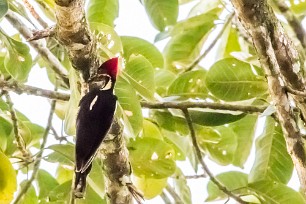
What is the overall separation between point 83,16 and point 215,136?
0.85 m

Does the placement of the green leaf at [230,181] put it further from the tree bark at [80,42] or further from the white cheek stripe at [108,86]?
the white cheek stripe at [108,86]

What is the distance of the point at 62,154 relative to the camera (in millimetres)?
1372

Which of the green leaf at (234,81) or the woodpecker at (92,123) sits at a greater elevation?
the green leaf at (234,81)

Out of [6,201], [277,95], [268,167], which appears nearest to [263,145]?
[268,167]

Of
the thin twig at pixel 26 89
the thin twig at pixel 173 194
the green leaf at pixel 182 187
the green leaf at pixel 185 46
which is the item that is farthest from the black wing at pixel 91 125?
the green leaf at pixel 185 46

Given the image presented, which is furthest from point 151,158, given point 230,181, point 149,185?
point 230,181

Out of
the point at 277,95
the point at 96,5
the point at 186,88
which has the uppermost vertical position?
the point at 96,5

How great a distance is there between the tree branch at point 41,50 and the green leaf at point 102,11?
9.3 inches

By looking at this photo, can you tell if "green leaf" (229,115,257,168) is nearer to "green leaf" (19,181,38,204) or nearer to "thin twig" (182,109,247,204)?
"thin twig" (182,109,247,204)

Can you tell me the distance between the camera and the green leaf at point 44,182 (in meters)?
1.64

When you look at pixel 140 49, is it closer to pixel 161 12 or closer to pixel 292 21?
pixel 161 12

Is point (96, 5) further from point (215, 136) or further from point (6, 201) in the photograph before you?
point (6, 201)

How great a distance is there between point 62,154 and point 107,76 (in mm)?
607

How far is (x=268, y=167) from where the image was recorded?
164 cm
